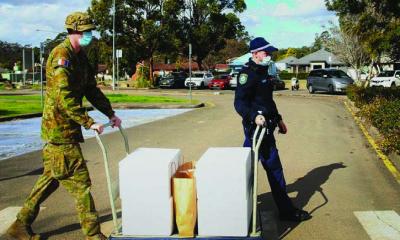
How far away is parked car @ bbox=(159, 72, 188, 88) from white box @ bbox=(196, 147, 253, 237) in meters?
48.7

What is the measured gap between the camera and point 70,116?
175 inches

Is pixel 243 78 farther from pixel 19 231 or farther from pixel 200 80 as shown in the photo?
pixel 200 80

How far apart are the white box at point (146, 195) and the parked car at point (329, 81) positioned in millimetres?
31003

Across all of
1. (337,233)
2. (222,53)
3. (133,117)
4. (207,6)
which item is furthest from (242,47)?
(337,233)

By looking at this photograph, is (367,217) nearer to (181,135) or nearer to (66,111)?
(66,111)

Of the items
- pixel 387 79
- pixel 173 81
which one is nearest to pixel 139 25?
pixel 173 81

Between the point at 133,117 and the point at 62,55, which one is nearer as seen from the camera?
the point at 62,55

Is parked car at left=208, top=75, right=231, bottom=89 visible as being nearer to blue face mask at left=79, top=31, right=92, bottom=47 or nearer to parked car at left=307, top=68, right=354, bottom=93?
parked car at left=307, top=68, right=354, bottom=93

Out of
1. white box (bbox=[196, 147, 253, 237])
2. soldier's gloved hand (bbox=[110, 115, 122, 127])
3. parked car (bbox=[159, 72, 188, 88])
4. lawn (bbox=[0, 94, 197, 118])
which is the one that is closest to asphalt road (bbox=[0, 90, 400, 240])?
white box (bbox=[196, 147, 253, 237])

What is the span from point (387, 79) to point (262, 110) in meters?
37.2

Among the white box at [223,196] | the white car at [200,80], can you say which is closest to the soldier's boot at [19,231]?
the white box at [223,196]

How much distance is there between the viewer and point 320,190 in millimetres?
7098

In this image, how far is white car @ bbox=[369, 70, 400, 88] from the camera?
39719 mm

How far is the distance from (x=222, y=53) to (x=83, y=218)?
93.2m
